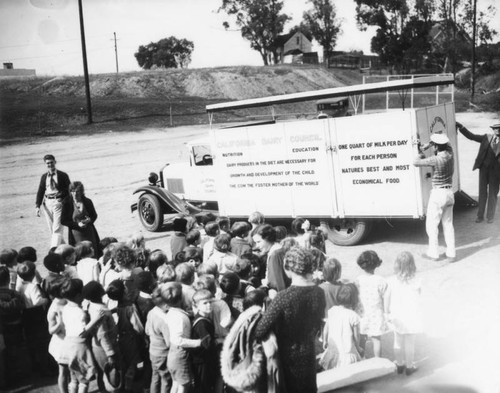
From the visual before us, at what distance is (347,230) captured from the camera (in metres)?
8.70

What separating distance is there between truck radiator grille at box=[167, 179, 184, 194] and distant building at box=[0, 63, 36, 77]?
2847cm

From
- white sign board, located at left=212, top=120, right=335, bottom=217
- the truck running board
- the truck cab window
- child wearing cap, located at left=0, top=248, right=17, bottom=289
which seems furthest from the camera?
the truck cab window

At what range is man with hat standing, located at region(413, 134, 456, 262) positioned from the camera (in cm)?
722

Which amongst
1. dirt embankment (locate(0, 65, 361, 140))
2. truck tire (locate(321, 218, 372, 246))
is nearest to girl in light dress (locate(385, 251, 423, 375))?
truck tire (locate(321, 218, 372, 246))

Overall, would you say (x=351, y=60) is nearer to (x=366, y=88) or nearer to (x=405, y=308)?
(x=366, y=88)

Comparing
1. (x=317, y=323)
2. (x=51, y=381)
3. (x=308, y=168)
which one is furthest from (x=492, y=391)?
(x=308, y=168)

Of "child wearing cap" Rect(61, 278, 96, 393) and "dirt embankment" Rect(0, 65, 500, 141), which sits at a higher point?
"dirt embankment" Rect(0, 65, 500, 141)

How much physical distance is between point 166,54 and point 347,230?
40045 millimetres

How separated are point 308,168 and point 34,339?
16.8ft

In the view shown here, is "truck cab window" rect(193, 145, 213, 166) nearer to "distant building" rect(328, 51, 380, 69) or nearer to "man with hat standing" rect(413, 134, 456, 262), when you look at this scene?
"man with hat standing" rect(413, 134, 456, 262)

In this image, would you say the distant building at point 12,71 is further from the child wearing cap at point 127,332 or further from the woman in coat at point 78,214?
the child wearing cap at point 127,332

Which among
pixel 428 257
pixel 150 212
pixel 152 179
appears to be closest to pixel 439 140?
pixel 428 257

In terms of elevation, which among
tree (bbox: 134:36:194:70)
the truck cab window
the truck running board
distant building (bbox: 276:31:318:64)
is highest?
distant building (bbox: 276:31:318:64)

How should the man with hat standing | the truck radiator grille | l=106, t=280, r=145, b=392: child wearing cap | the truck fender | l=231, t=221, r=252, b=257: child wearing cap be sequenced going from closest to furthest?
1. l=106, t=280, r=145, b=392: child wearing cap
2. l=231, t=221, r=252, b=257: child wearing cap
3. the man with hat standing
4. the truck fender
5. the truck radiator grille
